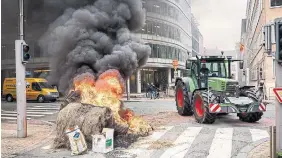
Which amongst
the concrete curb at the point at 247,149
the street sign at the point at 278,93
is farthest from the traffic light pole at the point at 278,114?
the concrete curb at the point at 247,149

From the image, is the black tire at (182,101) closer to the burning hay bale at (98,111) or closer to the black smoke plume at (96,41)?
the black smoke plume at (96,41)

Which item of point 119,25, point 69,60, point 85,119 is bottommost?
point 85,119

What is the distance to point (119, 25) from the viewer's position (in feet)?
35.1

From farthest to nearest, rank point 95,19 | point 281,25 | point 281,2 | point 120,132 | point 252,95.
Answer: point 281,2
point 252,95
point 95,19
point 120,132
point 281,25

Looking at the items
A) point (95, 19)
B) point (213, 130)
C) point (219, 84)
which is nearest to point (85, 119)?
point (95, 19)

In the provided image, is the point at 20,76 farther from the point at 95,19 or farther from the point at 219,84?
the point at 219,84

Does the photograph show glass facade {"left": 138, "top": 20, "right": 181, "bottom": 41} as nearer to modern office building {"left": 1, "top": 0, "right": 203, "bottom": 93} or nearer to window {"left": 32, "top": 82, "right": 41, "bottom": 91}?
modern office building {"left": 1, "top": 0, "right": 203, "bottom": 93}

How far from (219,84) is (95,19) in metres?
5.33

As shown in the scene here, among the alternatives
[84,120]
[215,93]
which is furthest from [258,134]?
[84,120]

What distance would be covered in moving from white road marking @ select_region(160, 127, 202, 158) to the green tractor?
3.65 ft

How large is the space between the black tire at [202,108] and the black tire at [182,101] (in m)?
1.50

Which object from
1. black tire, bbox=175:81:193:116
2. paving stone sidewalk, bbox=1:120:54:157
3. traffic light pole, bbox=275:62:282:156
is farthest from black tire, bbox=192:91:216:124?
paving stone sidewalk, bbox=1:120:54:157

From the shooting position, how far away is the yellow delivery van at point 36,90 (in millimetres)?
25719

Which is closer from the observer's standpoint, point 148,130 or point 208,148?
point 208,148
